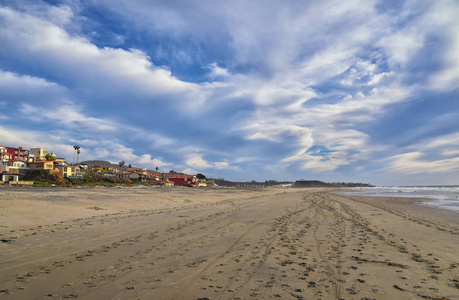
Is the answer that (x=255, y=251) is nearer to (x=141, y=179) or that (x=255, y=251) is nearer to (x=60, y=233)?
(x=60, y=233)

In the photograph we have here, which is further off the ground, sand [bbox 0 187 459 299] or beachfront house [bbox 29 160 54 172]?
beachfront house [bbox 29 160 54 172]

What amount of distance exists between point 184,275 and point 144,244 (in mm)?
3193

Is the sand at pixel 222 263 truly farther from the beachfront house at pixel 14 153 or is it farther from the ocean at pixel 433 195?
the beachfront house at pixel 14 153

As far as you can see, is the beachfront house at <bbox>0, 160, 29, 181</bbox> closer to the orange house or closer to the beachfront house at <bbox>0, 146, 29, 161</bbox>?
the orange house

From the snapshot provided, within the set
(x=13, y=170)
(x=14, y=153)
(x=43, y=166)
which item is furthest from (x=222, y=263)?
(x=14, y=153)

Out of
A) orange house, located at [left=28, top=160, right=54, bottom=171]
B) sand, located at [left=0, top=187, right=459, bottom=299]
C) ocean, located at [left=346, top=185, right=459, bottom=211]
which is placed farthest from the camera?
orange house, located at [left=28, top=160, right=54, bottom=171]

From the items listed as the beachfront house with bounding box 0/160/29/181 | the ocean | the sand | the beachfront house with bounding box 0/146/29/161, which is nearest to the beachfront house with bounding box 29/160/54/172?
the beachfront house with bounding box 0/160/29/181

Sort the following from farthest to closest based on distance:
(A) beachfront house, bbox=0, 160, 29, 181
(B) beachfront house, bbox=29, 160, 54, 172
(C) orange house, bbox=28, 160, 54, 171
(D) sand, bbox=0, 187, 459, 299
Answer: (C) orange house, bbox=28, 160, 54, 171 < (B) beachfront house, bbox=29, 160, 54, 172 < (A) beachfront house, bbox=0, 160, 29, 181 < (D) sand, bbox=0, 187, 459, 299

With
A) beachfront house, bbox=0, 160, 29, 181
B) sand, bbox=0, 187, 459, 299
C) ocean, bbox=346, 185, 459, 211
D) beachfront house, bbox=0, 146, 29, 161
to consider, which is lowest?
ocean, bbox=346, 185, 459, 211

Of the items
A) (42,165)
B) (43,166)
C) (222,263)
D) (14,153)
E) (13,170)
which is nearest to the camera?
(222,263)

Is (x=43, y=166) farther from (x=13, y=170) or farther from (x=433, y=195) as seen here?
(x=433, y=195)

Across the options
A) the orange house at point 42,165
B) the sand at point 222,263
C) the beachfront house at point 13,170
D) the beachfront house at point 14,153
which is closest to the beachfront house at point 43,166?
the orange house at point 42,165

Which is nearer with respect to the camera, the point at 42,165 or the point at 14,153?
the point at 42,165

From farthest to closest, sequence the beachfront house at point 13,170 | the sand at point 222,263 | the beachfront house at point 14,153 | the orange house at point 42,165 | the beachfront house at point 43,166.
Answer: the beachfront house at point 14,153 → the orange house at point 42,165 → the beachfront house at point 43,166 → the beachfront house at point 13,170 → the sand at point 222,263
